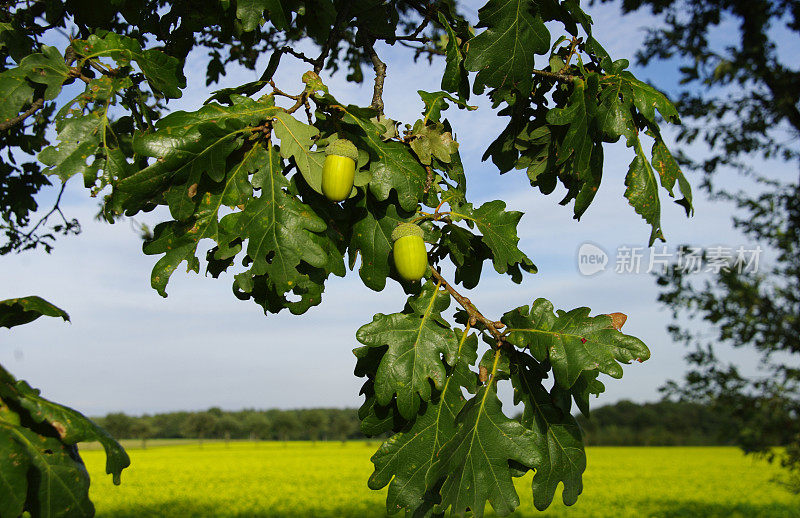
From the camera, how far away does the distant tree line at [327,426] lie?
40.8 m

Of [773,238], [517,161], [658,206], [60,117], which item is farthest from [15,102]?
[773,238]

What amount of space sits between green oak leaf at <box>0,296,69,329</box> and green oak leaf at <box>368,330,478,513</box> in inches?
43.7

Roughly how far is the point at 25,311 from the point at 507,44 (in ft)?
5.83

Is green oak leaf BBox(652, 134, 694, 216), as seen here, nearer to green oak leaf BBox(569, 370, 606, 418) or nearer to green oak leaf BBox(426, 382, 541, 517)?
green oak leaf BBox(569, 370, 606, 418)

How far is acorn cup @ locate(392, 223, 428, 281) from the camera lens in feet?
6.65

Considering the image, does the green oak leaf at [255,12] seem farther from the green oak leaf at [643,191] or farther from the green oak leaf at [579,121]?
the green oak leaf at [643,191]

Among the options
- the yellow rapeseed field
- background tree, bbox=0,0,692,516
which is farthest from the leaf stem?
the yellow rapeseed field

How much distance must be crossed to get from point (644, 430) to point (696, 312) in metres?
37.4

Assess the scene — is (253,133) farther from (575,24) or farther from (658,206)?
(658,206)

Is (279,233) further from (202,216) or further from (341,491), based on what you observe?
(341,491)

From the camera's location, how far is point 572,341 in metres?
2.01

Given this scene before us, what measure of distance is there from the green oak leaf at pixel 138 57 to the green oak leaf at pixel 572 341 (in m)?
1.68

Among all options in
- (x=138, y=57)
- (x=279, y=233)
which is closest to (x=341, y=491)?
(x=138, y=57)

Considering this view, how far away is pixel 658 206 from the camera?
229 centimetres
